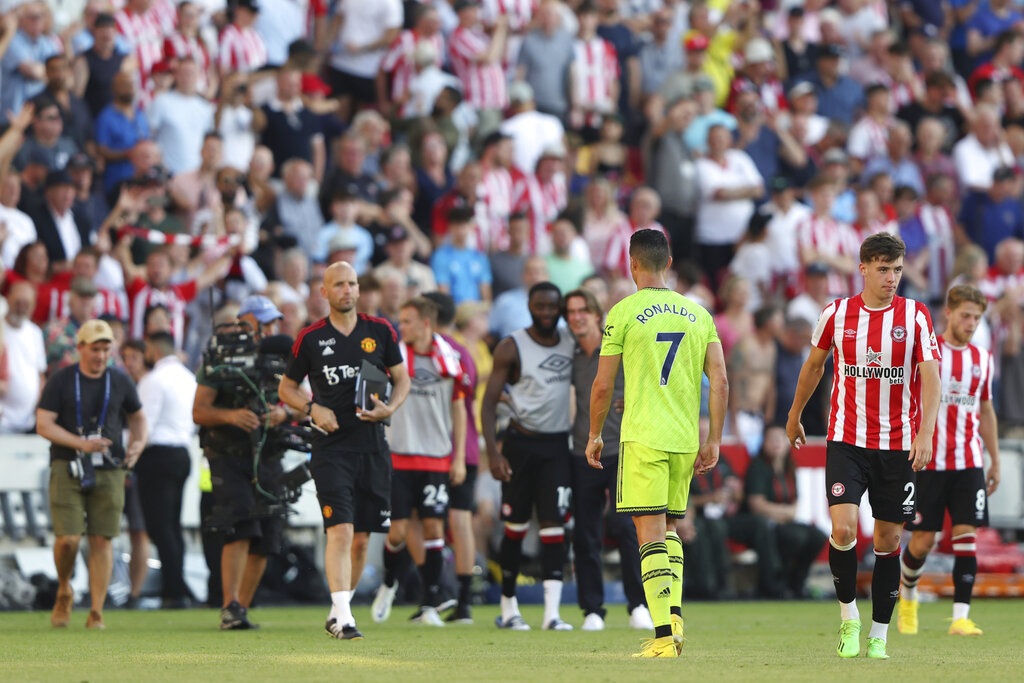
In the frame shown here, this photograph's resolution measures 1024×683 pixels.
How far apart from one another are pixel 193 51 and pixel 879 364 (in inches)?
510

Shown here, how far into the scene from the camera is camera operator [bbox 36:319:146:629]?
540 inches

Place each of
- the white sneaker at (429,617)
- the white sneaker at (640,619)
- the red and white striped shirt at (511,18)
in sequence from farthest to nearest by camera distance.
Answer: the red and white striped shirt at (511,18) < the white sneaker at (429,617) < the white sneaker at (640,619)

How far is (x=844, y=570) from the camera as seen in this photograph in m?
10.5

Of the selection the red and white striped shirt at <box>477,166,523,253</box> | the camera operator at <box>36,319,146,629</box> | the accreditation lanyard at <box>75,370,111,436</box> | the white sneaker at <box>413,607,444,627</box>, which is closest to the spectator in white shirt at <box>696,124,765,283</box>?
the red and white striped shirt at <box>477,166,523,253</box>

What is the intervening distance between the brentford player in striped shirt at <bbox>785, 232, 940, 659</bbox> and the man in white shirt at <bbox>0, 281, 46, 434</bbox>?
350 inches

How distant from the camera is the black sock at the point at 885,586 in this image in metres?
10.5

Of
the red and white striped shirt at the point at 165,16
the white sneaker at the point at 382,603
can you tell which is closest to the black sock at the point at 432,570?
the white sneaker at the point at 382,603

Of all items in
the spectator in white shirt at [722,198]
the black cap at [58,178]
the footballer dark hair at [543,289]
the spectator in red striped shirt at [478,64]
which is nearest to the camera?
the footballer dark hair at [543,289]

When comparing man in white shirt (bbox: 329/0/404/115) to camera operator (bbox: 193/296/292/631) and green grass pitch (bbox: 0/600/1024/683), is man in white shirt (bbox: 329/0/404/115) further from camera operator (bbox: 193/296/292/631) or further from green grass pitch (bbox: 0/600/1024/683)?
camera operator (bbox: 193/296/292/631)

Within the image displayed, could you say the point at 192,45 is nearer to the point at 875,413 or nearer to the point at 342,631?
the point at 342,631

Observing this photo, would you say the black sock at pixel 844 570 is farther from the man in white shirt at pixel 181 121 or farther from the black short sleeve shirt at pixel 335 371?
the man in white shirt at pixel 181 121

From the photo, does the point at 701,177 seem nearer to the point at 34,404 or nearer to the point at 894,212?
the point at 894,212

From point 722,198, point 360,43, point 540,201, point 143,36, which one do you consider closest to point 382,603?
point 540,201

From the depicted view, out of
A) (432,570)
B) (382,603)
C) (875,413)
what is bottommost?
(382,603)
